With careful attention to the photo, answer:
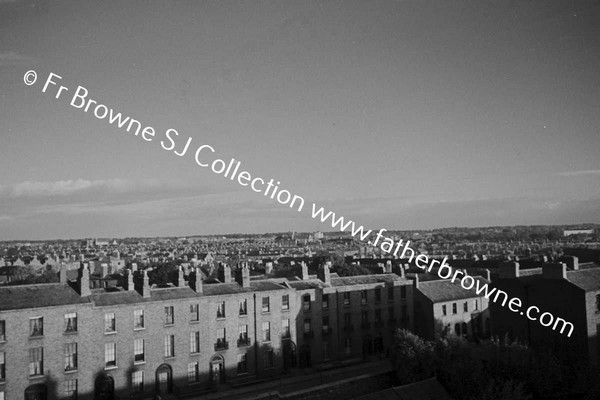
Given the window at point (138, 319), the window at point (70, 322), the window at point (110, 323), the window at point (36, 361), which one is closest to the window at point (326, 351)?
the window at point (138, 319)

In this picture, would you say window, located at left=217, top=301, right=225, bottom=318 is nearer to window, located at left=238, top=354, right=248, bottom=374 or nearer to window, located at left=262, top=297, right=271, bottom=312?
window, located at left=238, top=354, right=248, bottom=374

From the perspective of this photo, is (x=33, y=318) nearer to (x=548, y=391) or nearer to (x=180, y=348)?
(x=180, y=348)

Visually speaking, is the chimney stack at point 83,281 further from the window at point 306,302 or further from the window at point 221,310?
the window at point 306,302

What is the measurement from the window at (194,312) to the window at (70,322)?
925 cm

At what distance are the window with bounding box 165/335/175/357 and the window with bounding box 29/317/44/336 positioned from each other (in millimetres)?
9572

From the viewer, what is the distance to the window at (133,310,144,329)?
1708 inches

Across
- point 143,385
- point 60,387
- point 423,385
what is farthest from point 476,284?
point 60,387

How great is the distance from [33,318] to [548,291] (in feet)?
137

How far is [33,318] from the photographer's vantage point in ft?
128

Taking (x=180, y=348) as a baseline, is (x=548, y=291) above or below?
above

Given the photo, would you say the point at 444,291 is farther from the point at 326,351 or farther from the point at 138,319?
the point at 138,319

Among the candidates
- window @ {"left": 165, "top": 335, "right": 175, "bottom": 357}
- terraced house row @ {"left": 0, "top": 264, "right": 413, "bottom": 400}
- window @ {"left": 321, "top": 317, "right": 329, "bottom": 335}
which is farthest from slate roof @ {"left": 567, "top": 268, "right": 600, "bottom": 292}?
window @ {"left": 165, "top": 335, "right": 175, "bottom": 357}

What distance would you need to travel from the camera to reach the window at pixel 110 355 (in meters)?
41.9

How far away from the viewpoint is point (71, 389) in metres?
40.1
